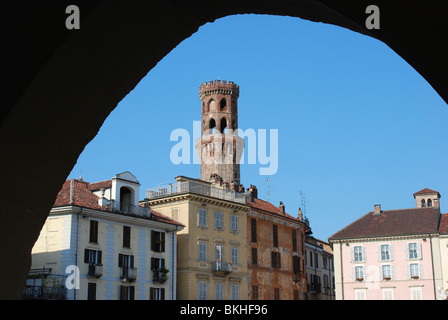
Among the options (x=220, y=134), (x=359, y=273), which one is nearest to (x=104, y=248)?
(x=359, y=273)

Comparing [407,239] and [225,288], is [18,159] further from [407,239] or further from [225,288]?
[407,239]

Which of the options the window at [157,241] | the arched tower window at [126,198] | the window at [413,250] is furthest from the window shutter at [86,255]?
the window at [413,250]

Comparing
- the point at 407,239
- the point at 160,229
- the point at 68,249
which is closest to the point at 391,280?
the point at 407,239

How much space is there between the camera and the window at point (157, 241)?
4081cm

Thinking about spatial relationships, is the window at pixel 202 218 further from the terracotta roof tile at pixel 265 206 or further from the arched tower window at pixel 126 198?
the arched tower window at pixel 126 198

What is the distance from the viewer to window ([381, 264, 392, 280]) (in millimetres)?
52784

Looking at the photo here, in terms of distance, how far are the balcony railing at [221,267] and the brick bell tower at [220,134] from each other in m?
34.7

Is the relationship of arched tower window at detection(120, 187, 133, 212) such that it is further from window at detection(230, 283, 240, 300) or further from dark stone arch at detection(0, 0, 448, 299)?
dark stone arch at detection(0, 0, 448, 299)

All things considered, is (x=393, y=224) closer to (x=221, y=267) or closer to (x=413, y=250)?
(x=413, y=250)

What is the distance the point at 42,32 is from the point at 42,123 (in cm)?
33

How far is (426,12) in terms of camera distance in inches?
66.4

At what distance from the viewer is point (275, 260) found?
51625 millimetres

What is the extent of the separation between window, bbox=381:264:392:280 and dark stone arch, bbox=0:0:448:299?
5300 centimetres

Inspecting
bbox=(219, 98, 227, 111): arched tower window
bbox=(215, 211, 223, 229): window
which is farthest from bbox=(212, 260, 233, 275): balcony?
bbox=(219, 98, 227, 111): arched tower window
